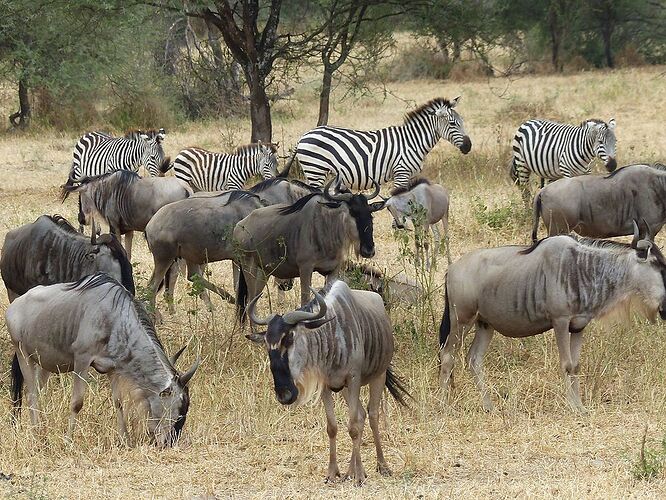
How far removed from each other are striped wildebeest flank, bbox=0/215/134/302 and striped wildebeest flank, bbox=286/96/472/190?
511 cm

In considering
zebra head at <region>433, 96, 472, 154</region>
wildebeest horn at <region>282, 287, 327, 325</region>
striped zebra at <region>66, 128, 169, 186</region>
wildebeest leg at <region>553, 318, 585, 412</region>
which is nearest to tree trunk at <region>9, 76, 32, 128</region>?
striped zebra at <region>66, 128, 169, 186</region>

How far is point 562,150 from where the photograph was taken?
12.7 metres

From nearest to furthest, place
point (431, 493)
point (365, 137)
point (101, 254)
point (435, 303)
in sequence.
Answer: point (431, 493) < point (101, 254) < point (435, 303) < point (365, 137)

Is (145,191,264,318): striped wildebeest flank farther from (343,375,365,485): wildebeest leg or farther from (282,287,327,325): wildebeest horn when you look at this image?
(282,287,327,325): wildebeest horn

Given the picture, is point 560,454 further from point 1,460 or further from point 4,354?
point 4,354

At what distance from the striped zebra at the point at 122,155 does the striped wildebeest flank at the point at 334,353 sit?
8548 mm

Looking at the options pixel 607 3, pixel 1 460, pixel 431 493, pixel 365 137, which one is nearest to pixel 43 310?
pixel 1 460

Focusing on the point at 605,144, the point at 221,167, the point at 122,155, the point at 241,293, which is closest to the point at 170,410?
the point at 241,293

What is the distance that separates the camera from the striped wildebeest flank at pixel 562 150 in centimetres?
1237

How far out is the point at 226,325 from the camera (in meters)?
7.44

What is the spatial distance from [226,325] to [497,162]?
7.80 m

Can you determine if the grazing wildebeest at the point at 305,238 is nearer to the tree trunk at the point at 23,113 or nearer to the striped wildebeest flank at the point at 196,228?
the striped wildebeest flank at the point at 196,228

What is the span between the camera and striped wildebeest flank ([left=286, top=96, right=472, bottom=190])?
40.5 feet

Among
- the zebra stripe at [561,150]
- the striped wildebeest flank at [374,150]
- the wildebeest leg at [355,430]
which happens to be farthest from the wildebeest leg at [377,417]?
the zebra stripe at [561,150]
